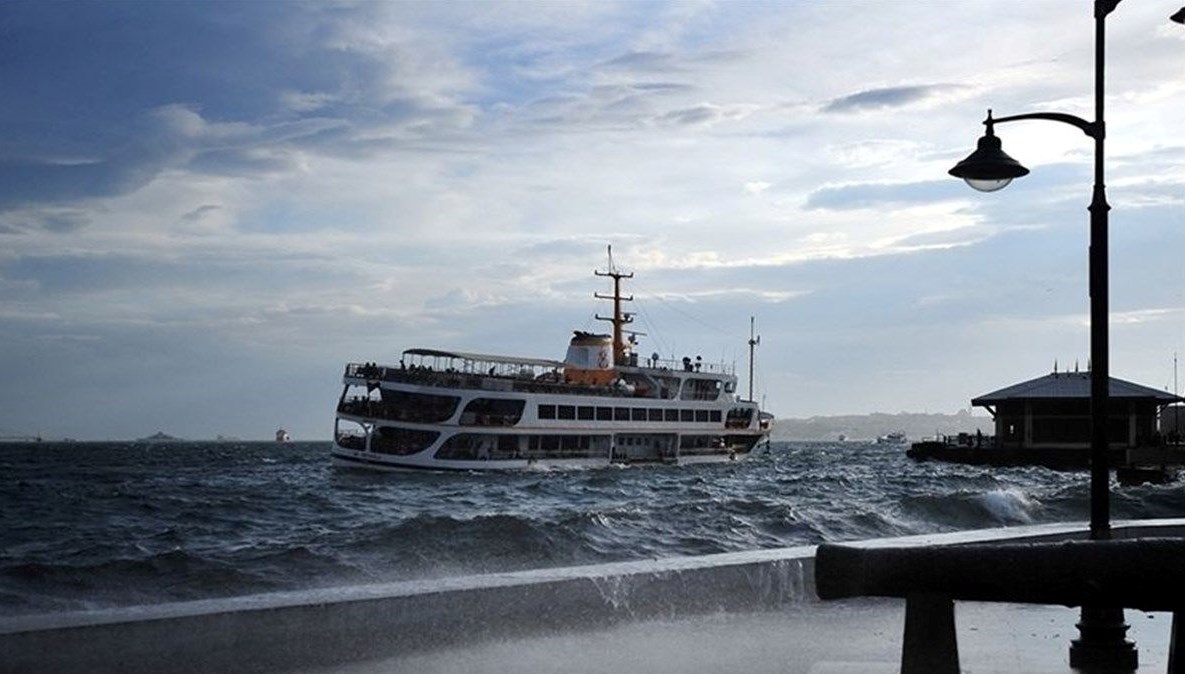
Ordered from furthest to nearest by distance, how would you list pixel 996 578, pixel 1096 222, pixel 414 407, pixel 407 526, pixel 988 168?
pixel 414 407, pixel 407 526, pixel 988 168, pixel 1096 222, pixel 996 578

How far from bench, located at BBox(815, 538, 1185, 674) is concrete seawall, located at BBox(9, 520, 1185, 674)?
2.55 meters

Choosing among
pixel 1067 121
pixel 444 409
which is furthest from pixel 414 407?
pixel 1067 121

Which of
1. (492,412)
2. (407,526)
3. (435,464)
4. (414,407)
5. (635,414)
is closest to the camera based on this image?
(407,526)

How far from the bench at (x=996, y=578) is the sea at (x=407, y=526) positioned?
1348 centimetres

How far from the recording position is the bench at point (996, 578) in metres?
4.89

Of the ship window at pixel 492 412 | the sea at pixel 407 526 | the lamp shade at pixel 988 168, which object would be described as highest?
the lamp shade at pixel 988 168

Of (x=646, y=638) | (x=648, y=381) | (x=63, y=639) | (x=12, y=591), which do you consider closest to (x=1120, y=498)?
(x=12, y=591)

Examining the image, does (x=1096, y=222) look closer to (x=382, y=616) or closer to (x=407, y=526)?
(x=382, y=616)

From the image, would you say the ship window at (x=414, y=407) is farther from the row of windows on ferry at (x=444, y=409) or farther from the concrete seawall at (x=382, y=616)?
the concrete seawall at (x=382, y=616)

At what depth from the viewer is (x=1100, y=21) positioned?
8.46 m

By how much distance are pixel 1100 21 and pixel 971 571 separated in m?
4.80

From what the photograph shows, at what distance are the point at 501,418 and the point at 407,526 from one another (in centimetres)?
3316

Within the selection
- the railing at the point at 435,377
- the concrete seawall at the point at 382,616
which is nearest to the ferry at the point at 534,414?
the railing at the point at 435,377

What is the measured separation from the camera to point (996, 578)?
16.8 feet
